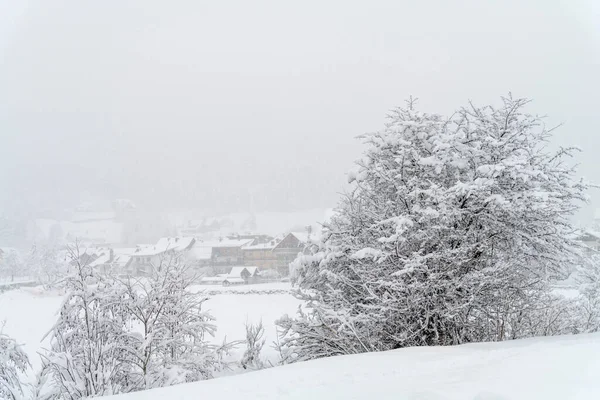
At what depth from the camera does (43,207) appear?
147 meters

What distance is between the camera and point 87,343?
736cm

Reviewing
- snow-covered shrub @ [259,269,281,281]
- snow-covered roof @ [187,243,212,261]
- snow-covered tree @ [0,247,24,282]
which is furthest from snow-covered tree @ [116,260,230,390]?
snow-covered tree @ [0,247,24,282]

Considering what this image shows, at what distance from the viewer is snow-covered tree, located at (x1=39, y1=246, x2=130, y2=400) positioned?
6793 millimetres

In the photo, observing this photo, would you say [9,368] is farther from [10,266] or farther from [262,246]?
[10,266]

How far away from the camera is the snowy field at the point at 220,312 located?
2341cm

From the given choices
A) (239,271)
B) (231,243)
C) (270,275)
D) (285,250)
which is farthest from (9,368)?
(231,243)

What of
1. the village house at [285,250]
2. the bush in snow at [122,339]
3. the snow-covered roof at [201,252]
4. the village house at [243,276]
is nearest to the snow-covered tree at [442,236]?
the bush in snow at [122,339]

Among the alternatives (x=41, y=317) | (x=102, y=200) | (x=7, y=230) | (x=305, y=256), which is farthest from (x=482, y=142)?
(x=102, y=200)

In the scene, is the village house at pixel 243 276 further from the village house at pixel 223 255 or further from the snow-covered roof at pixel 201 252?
the snow-covered roof at pixel 201 252

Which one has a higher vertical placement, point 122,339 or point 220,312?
point 122,339

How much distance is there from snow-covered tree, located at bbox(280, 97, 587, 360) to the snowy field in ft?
15.8

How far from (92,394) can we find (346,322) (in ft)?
15.3

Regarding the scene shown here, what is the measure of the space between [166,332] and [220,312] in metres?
25.5

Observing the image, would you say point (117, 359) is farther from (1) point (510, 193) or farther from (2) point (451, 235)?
(1) point (510, 193)
